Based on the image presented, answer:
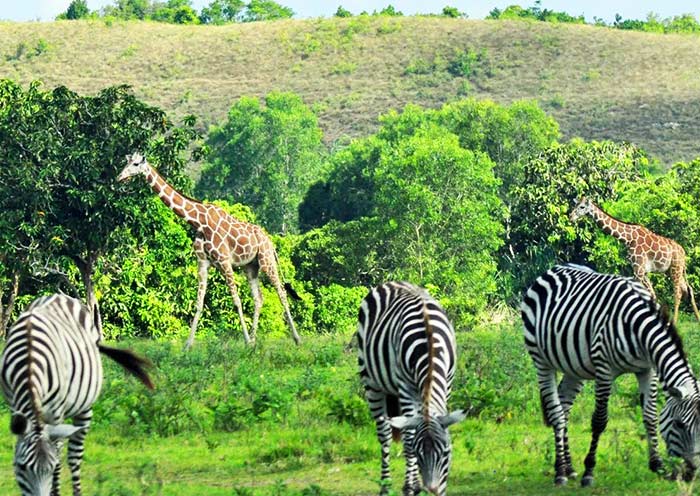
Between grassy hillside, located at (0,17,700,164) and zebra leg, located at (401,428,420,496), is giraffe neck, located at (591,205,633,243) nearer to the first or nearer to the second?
zebra leg, located at (401,428,420,496)

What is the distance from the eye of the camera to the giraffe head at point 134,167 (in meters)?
25.7

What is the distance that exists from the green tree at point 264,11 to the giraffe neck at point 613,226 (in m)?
126

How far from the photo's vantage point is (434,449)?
9445 millimetres

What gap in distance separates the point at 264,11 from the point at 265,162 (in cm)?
A: 7037

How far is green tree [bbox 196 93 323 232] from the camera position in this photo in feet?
281

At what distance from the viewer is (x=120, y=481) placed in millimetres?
12719

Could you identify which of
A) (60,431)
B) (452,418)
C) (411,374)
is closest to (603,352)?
(411,374)

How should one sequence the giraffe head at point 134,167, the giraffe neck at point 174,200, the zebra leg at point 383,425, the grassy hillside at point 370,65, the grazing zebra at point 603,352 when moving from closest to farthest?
the grazing zebra at point 603,352
the zebra leg at point 383,425
the giraffe head at point 134,167
the giraffe neck at point 174,200
the grassy hillside at point 370,65

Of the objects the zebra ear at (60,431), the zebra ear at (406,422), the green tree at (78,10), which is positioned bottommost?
the zebra ear at (60,431)

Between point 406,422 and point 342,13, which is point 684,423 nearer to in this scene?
point 406,422

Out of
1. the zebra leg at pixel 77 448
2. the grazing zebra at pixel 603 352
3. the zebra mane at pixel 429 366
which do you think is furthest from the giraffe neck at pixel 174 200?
the zebra mane at pixel 429 366

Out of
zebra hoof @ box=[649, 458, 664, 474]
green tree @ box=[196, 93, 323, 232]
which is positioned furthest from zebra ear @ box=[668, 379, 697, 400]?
green tree @ box=[196, 93, 323, 232]

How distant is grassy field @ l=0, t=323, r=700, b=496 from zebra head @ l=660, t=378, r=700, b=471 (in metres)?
0.37

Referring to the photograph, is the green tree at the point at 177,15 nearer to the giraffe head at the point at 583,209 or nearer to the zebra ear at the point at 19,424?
the giraffe head at the point at 583,209
